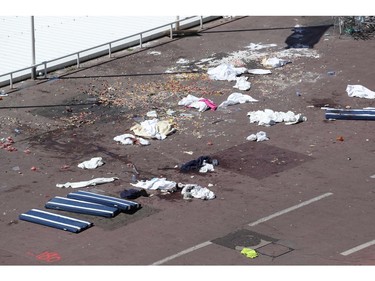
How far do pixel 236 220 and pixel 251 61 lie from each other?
37.5 ft

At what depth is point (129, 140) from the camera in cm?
3069

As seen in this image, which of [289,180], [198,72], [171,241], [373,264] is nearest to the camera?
[373,264]

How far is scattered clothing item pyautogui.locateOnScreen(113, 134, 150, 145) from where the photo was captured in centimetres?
3066

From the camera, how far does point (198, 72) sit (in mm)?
35844

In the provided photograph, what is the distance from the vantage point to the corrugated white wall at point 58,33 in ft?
121

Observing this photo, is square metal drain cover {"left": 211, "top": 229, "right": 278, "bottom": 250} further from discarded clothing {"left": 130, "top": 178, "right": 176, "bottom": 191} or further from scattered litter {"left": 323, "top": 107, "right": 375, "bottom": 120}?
scattered litter {"left": 323, "top": 107, "right": 375, "bottom": 120}

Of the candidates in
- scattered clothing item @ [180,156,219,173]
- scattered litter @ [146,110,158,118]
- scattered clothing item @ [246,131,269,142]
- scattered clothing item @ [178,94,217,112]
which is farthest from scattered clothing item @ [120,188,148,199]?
scattered clothing item @ [178,94,217,112]

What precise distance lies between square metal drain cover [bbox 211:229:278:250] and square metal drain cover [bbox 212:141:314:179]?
3286 mm

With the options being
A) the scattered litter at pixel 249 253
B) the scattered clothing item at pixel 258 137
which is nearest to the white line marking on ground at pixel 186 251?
the scattered litter at pixel 249 253

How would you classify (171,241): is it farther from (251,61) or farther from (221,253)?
(251,61)

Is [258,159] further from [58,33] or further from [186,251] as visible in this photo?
[58,33]

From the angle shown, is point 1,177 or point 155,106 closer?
point 1,177

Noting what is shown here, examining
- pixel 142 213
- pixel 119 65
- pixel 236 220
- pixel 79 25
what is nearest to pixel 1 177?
pixel 142 213

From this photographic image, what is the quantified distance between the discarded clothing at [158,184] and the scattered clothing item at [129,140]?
2.66m
